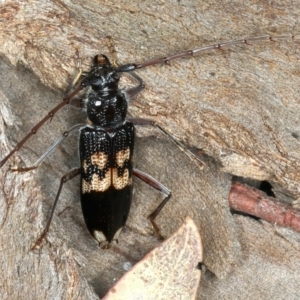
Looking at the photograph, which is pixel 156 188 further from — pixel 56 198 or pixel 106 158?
pixel 56 198

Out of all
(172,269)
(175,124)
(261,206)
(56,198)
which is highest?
(175,124)

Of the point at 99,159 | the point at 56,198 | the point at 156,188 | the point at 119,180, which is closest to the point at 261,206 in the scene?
the point at 156,188

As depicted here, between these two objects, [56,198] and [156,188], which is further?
[156,188]

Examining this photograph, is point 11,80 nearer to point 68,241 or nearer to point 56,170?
point 56,170

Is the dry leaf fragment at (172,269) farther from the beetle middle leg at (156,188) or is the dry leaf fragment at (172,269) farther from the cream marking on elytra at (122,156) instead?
the cream marking on elytra at (122,156)

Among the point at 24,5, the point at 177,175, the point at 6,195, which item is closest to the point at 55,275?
the point at 6,195

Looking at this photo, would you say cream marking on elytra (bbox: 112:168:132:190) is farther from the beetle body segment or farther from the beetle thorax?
the beetle thorax

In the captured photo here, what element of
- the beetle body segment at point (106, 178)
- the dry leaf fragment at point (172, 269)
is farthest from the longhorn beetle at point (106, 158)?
the dry leaf fragment at point (172, 269)
